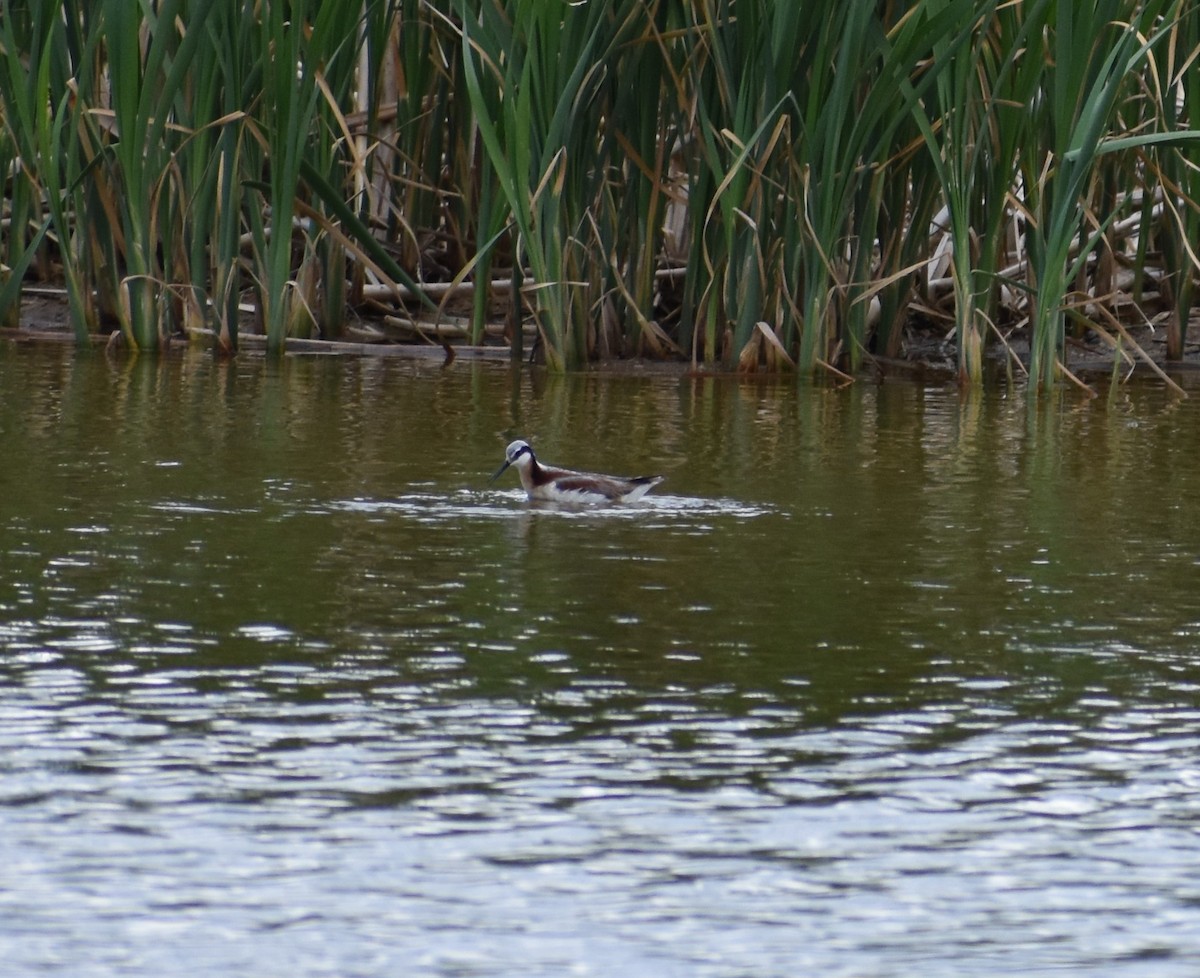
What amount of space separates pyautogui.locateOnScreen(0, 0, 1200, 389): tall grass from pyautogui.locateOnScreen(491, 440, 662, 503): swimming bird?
356 centimetres

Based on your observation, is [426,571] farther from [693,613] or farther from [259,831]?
[259,831]

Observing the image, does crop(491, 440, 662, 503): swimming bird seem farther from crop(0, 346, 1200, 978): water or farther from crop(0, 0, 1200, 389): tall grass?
crop(0, 0, 1200, 389): tall grass

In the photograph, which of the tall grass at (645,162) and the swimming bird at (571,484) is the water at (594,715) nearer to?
the swimming bird at (571,484)

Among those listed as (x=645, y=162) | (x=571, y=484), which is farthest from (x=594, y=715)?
(x=645, y=162)

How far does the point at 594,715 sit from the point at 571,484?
10.6ft

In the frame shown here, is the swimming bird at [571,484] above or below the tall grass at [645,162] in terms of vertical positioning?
below

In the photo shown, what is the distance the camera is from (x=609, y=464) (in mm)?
9516

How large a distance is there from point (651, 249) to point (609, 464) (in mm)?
3785

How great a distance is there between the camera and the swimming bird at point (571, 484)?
8.17 meters

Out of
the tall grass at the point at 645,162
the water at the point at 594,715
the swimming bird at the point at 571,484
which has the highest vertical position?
the tall grass at the point at 645,162

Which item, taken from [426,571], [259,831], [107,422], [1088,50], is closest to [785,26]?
[1088,50]

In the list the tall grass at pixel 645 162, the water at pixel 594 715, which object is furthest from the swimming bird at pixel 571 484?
the tall grass at pixel 645 162

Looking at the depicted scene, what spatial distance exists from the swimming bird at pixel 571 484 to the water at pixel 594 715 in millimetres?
96

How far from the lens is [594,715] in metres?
5.07
